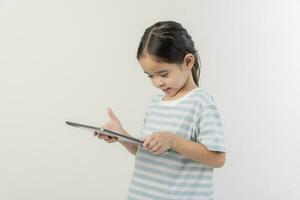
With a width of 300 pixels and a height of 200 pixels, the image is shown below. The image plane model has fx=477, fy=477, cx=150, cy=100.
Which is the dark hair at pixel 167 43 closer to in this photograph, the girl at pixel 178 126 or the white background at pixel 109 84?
the girl at pixel 178 126

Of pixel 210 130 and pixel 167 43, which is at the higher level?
pixel 167 43

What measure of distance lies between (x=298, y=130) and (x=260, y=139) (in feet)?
0.62

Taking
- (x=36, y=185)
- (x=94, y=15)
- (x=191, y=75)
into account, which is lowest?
(x=36, y=185)

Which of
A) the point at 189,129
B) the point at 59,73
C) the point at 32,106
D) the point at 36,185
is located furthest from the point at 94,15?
the point at 189,129

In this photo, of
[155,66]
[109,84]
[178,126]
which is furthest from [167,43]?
[109,84]

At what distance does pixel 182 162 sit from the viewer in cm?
114

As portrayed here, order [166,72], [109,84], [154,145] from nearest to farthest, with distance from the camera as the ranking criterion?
[154,145]
[166,72]
[109,84]

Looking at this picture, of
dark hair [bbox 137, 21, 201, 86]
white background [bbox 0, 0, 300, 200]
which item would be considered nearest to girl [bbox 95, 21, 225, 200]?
dark hair [bbox 137, 21, 201, 86]

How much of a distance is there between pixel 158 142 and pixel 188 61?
24 cm

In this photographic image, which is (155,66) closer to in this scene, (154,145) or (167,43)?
(167,43)

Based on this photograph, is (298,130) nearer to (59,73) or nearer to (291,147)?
(291,147)

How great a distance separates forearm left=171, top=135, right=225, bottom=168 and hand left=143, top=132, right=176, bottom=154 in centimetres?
2

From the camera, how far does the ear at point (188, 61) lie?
1144 mm

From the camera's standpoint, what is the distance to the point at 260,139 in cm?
208
